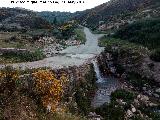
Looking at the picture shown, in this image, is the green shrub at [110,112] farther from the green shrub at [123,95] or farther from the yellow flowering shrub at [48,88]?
the yellow flowering shrub at [48,88]

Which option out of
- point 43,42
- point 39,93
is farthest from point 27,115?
point 43,42

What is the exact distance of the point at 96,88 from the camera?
121 ft

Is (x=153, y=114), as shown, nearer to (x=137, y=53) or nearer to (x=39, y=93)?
(x=39, y=93)

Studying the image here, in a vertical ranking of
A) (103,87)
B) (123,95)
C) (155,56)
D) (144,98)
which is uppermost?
(155,56)

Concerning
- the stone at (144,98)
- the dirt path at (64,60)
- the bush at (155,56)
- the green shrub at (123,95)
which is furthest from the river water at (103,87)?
the bush at (155,56)

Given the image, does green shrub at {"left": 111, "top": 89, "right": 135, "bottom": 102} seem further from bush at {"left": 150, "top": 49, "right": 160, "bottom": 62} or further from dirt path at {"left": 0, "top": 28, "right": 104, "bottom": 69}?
bush at {"left": 150, "top": 49, "right": 160, "bottom": 62}

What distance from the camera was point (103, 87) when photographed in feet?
127

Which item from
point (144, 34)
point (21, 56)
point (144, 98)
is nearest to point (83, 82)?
point (144, 98)

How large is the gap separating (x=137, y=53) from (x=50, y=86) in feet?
106

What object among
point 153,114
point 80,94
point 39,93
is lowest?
point 153,114

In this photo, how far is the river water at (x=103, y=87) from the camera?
3299cm

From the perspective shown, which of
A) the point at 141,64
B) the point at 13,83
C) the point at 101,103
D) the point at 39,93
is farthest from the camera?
the point at 141,64

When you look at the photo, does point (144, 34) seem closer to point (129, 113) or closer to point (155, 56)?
point (155, 56)

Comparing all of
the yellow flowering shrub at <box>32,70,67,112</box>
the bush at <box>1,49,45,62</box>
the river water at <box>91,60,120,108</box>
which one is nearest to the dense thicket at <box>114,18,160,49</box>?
the river water at <box>91,60,120,108</box>
